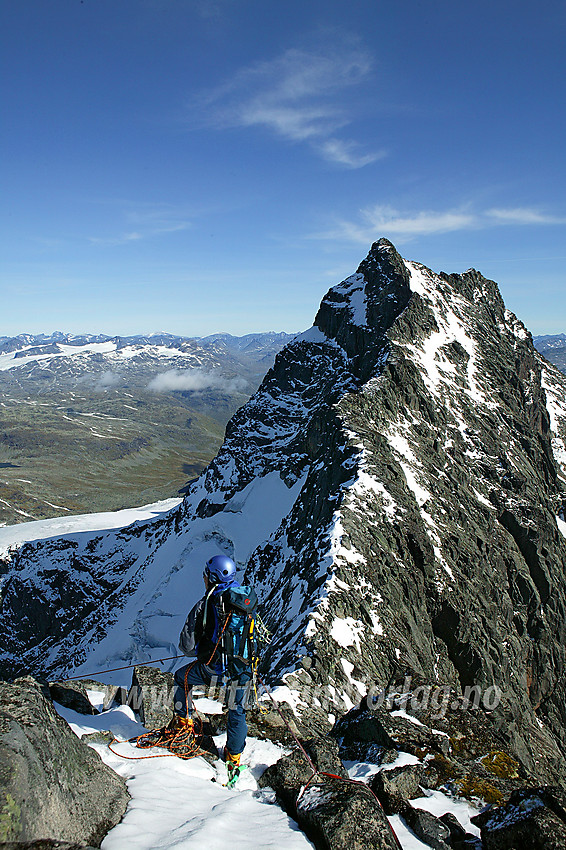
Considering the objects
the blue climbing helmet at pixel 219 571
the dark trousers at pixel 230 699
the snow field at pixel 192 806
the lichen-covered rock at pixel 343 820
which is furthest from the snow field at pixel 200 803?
Result: the blue climbing helmet at pixel 219 571

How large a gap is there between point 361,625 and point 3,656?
3596 inches

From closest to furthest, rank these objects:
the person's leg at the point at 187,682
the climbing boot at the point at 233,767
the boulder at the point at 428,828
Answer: the boulder at the point at 428,828 → the climbing boot at the point at 233,767 → the person's leg at the point at 187,682

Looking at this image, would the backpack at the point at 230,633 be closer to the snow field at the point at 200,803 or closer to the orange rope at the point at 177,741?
the orange rope at the point at 177,741

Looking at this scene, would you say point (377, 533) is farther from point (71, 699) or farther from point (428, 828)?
point (428, 828)

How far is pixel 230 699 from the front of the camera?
385 inches

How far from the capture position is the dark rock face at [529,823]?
7145mm

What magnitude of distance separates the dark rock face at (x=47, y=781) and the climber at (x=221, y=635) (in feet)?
8.95

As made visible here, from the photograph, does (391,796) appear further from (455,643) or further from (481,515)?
(481,515)

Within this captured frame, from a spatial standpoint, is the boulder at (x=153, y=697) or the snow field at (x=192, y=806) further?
the boulder at (x=153, y=697)

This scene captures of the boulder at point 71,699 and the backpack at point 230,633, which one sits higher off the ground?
the backpack at point 230,633

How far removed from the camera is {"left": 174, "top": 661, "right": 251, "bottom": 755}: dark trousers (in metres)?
9.20

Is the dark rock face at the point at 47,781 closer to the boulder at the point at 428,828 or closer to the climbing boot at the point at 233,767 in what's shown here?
the climbing boot at the point at 233,767

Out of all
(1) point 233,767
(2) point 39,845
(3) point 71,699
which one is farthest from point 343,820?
(3) point 71,699

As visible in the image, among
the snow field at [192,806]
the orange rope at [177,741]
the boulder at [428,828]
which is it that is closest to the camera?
the snow field at [192,806]
